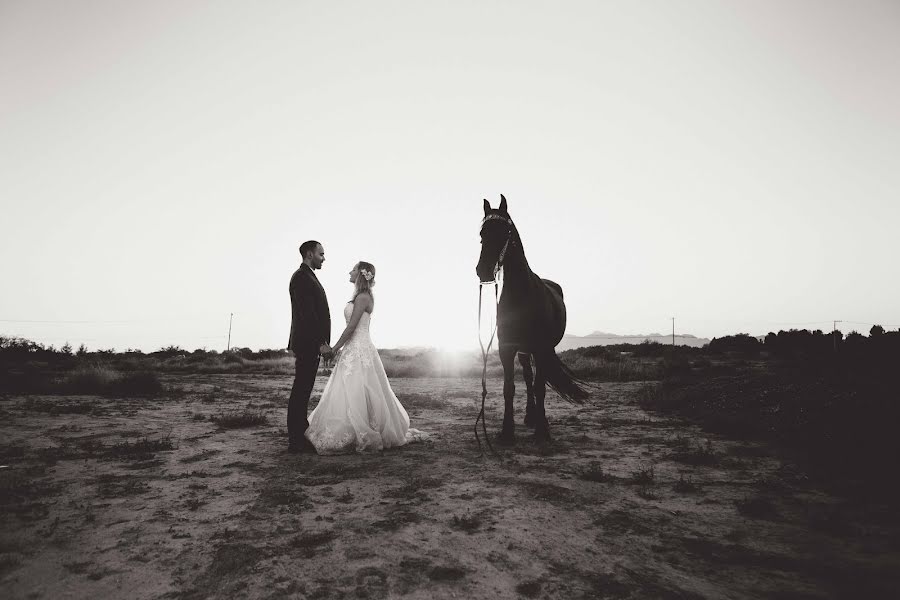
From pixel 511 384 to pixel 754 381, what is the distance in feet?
16.8

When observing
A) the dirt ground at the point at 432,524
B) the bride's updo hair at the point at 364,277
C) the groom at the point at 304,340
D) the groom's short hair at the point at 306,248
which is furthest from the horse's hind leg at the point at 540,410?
the groom's short hair at the point at 306,248

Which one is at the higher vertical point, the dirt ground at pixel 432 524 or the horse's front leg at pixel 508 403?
the horse's front leg at pixel 508 403

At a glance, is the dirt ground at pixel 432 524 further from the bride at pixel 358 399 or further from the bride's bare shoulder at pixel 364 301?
the bride's bare shoulder at pixel 364 301

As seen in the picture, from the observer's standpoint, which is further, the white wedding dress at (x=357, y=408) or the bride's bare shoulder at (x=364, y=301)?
the bride's bare shoulder at (x=364, y=301)

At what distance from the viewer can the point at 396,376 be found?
19500mm

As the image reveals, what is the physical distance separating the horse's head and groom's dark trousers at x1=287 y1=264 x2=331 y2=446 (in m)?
2.11

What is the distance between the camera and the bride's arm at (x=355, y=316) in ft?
18.8

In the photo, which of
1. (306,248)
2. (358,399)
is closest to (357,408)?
(358,399)

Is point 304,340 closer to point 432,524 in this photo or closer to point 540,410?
point 432,524

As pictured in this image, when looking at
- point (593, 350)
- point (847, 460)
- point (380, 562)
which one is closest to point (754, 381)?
point (847, 460)

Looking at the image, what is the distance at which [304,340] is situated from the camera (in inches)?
211

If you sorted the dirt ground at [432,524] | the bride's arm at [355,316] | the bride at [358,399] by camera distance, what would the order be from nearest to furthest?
the dirt ground at [432,524]
the bride at [358,399]
the bride's arm at [355,316]

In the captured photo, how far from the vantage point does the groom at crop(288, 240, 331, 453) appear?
536 centimetres

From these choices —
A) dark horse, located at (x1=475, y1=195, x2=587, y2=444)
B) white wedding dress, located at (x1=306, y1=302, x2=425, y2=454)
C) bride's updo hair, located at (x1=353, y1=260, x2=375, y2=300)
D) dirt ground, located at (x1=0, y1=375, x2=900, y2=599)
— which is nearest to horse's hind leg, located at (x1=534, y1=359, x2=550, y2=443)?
dark horse, located at (x1=475, y1=195, x2=587, y2=444)
